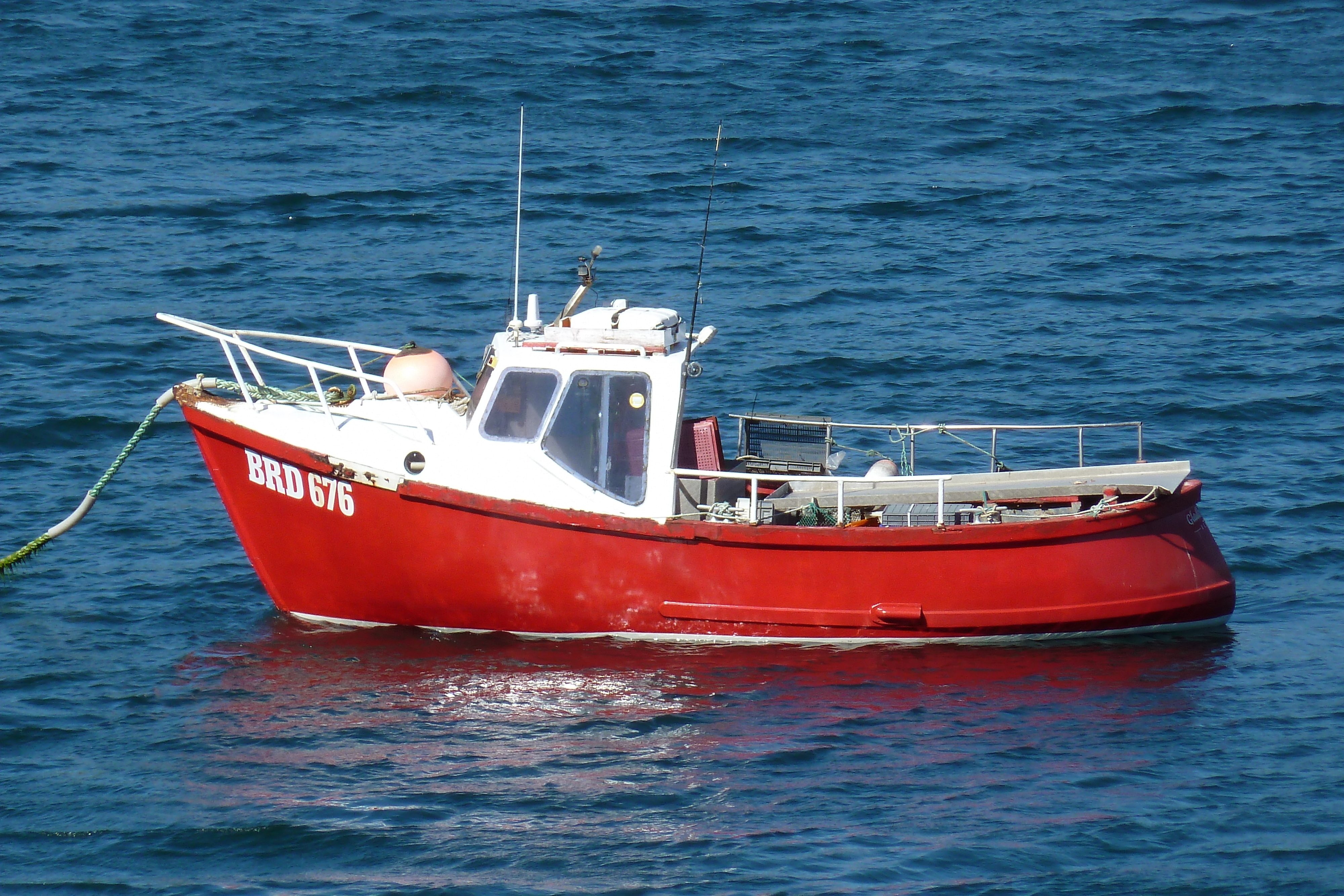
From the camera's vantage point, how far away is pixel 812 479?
1271cm

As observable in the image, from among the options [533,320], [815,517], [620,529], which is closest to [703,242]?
[533,320]

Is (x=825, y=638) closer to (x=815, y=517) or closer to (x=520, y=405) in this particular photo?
(x=815, y=517)

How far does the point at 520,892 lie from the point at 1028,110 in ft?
75.7

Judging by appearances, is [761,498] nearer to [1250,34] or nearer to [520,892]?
[520,892]

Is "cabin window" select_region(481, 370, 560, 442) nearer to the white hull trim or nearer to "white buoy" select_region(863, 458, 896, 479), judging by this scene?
the white hull trim

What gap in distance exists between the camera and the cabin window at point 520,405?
12.2m

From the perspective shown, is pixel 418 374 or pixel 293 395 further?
pixel 293 395

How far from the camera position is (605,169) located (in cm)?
2614

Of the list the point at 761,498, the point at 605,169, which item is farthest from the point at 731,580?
the point at 605,169

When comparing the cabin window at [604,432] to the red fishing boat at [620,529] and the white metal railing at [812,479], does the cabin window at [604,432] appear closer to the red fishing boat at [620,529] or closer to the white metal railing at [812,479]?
the red fishing boat at [620,529]

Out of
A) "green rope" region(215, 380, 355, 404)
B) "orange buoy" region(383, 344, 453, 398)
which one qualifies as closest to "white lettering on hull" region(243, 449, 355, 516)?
"green rope" region(215, 380, 355, 404)

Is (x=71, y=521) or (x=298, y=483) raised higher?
(x=298, y=483)

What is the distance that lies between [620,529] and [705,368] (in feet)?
24.0

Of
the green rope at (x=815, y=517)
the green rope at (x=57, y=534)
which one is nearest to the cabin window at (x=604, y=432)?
the green rope at (x=815, y=517)
